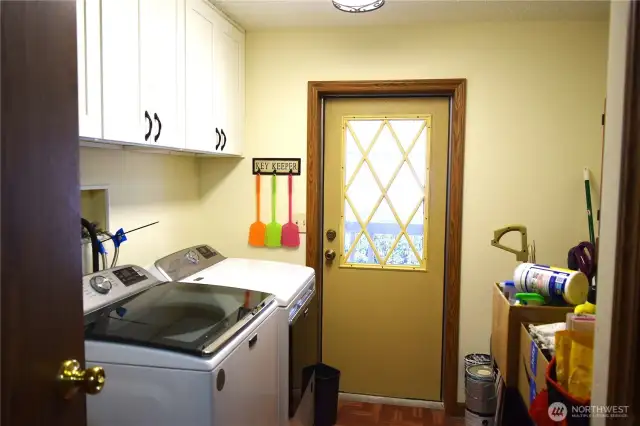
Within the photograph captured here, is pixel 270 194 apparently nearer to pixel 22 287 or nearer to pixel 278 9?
pixel 278 9

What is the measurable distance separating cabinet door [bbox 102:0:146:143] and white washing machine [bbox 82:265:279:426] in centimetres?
56

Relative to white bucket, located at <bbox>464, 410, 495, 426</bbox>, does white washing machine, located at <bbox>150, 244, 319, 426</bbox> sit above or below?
above

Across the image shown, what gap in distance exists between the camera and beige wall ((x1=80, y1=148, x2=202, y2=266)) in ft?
6.86

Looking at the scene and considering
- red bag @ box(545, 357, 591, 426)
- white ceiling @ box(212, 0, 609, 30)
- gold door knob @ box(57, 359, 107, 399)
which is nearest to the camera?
gold door knob @ box(57, 359, 107, 399)

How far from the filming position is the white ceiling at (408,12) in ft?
7.81

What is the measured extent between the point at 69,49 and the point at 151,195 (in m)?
1.65

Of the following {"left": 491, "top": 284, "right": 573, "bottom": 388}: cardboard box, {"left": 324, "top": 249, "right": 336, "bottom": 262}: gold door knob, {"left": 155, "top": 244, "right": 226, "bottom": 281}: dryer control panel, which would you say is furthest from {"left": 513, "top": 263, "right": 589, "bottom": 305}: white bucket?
{"left": 155, "top": 244, "right": 226, "bottom": 281}: dryer control panel

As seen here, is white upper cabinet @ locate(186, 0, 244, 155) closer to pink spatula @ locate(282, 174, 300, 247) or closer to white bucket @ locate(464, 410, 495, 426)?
pink spatula @ locate(282, 174, 300, 247)

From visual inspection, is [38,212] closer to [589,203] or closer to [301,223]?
[301,223]

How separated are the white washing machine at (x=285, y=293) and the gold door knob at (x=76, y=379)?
1063 millimetres

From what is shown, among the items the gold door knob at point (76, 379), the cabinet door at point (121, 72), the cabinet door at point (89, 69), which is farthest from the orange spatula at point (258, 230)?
the gold door knob at point (76, 379)

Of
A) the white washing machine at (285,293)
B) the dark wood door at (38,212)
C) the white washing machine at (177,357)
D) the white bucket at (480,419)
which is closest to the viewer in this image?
the dark wood door at (38,212)

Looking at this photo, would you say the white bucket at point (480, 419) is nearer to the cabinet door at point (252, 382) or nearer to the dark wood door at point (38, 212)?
the cabinet door at point (252, 382)

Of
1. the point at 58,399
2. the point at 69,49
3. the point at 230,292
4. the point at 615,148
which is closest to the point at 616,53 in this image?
the point at 615,148
